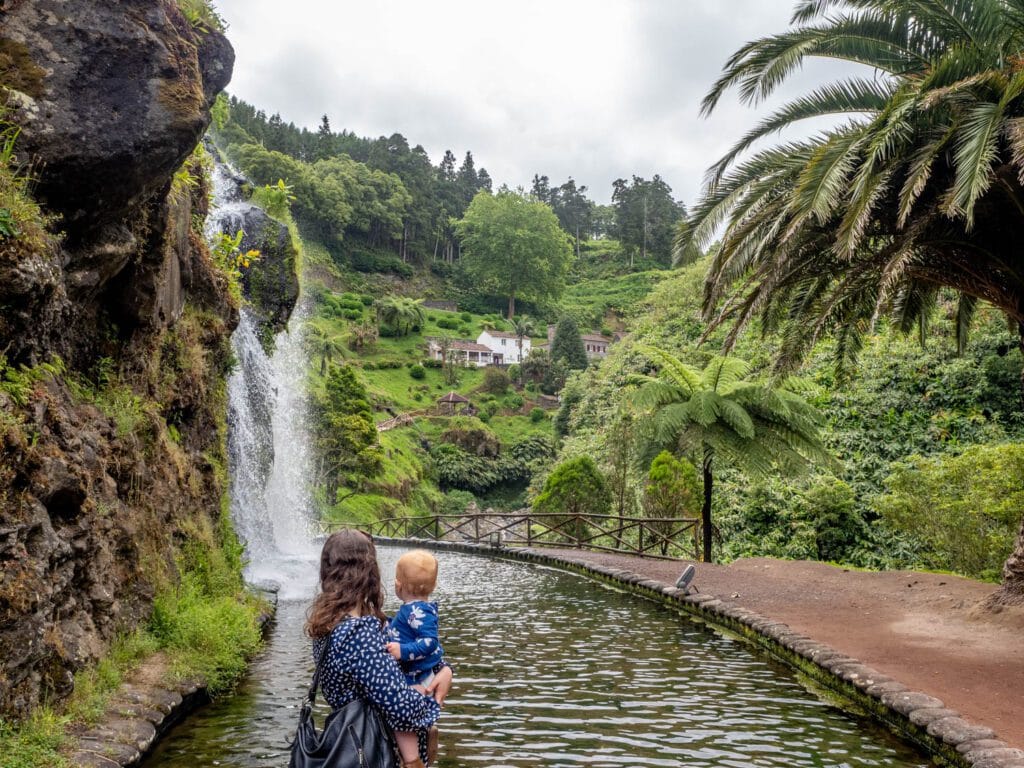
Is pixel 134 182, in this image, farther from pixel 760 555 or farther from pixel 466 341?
pixel 466 341

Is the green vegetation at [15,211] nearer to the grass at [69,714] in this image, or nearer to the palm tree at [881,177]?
the grass at [69,714]

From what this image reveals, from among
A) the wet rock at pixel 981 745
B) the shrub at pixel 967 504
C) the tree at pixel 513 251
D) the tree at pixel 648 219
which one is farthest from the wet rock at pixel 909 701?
the tree at pixel 648 219

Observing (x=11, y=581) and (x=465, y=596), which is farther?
(x=465, y=596)

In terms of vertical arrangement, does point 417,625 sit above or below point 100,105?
below

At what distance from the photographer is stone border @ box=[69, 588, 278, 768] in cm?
468

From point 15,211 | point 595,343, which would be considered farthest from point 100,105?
point 595,343

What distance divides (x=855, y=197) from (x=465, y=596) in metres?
9.14

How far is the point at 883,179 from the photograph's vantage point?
29.5 feet

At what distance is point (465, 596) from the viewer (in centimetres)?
1404

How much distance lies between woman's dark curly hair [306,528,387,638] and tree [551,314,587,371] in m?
68.1

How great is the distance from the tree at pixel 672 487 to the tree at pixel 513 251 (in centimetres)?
7612

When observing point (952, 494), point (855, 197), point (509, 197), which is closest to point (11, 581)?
point (855, 197)

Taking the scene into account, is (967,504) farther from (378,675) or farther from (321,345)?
(321,345)

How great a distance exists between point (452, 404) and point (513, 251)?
36.4 meters
